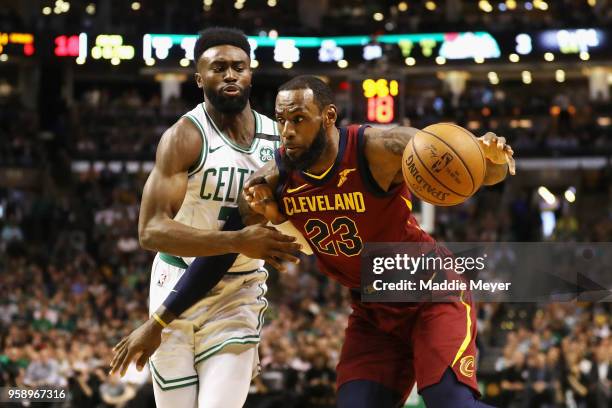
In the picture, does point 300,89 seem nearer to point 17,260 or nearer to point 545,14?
point 17,260

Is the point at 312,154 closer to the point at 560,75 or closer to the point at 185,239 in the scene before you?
the point at 185,239

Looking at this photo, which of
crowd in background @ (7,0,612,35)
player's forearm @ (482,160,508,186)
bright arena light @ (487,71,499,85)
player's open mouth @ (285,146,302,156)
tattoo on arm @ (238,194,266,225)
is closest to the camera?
player's forearm @ (482,160,508,186)

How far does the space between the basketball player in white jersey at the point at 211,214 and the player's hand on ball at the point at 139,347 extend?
1 cm

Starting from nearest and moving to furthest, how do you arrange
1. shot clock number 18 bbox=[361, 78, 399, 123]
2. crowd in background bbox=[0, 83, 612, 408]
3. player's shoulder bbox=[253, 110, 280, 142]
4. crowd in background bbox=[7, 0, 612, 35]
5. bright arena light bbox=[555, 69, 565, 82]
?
player's shoulder bbox=[253, 110, 280, 142]
crowd in background bbox=[0, 83, 612, 408]
shot clock number 18 bbox=[361, 78, 399, 123]
crowd in background bbox=[7, 0, 612, 35]
bright arena light bbox=[555, 69, 565, 82]

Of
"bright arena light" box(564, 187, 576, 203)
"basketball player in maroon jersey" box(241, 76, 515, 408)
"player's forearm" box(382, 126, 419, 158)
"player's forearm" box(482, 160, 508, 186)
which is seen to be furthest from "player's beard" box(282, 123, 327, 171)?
"bright arena light" box(564, 187, 576, 203)

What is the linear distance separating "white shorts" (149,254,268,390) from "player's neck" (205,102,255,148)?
716 mm

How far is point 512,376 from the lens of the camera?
12.5m

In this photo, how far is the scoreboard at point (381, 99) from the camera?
13.5 metres

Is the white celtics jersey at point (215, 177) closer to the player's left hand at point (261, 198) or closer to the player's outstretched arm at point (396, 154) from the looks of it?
the player's left hand at point (261, 198)

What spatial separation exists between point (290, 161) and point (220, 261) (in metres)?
0.69

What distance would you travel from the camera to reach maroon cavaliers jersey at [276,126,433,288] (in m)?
5.04

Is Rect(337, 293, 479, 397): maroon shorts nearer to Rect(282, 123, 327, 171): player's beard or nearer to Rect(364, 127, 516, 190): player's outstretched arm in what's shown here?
Rect(364, 127, 516, 190): player's outstretched arm

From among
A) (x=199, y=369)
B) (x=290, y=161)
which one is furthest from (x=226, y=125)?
(x=199, y=369)

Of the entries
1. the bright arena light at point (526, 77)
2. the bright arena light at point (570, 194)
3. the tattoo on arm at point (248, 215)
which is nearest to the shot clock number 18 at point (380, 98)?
the tattoo on arm at point (248, 215)
